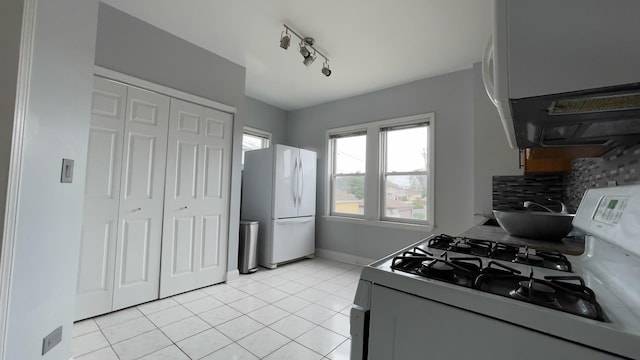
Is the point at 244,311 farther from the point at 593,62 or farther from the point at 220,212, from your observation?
the point at 593,62

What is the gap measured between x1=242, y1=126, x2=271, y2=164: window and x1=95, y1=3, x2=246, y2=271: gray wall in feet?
3.58

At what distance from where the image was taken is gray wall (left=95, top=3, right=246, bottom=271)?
2.27 metres

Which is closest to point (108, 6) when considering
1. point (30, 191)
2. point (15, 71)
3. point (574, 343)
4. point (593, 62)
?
point (15, 71)

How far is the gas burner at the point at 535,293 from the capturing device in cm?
56

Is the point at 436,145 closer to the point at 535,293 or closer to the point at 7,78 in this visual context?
the point at 535,293

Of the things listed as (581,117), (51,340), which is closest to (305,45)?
(581,117)

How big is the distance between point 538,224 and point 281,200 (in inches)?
117

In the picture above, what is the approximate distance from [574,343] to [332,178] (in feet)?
13.0

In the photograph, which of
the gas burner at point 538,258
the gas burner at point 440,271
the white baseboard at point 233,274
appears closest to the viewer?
the gas burner at point 440,271

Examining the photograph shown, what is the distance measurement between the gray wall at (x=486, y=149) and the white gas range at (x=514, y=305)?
7.12 feet

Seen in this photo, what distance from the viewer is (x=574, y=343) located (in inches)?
18.8

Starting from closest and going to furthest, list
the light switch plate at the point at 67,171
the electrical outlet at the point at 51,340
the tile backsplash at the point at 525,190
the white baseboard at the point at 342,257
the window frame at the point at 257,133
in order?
the electrical outlet at the point at 51,340 < the light switch plate at the point at 67,171 < the tile backsplash at the point at 525,190 < the white baseboard at the point at 342,257 < the window frame at the point at 257,133

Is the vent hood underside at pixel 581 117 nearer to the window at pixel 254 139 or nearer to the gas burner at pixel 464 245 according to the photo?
the gas burner at pixel 464 245

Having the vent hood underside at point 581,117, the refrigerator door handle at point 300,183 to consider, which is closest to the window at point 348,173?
the refrigerator door handle at point 300,183
